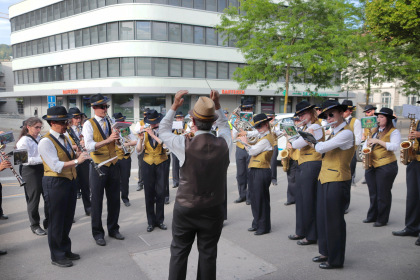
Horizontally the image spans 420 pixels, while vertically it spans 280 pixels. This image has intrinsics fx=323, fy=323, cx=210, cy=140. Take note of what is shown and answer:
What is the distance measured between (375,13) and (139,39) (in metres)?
20.2

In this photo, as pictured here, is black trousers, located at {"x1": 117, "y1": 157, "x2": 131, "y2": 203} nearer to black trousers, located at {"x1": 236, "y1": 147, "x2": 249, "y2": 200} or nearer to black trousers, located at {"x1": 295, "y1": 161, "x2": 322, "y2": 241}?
black trousers, located at {"x1": 236, "y1": 147, "x2": 249, "y2": 200}

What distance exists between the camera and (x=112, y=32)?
29.4 m

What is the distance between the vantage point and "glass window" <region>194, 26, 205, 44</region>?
99.5ft

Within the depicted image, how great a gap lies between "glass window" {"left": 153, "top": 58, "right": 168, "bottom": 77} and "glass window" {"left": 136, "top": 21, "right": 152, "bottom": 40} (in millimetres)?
2108

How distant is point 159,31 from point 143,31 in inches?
55.4

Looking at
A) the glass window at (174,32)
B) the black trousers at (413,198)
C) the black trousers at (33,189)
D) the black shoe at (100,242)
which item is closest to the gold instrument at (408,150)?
the black trousers at (413,198)

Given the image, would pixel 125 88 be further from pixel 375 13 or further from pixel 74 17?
pixel 375 13

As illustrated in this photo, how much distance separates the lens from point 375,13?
549 inches

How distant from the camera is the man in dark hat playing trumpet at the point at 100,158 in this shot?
5.25 metres

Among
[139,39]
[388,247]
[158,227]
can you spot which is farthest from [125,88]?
[388,247]

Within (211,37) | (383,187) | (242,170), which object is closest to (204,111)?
(383,187)

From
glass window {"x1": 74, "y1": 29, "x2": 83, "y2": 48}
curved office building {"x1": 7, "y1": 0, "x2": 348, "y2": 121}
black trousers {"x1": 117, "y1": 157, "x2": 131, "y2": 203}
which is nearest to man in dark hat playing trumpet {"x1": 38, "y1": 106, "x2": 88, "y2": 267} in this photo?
black trousers {"x1": 117, "y1": 157, "x2": 131, "y2": 203}

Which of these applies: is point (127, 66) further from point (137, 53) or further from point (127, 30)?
point (127, 30)

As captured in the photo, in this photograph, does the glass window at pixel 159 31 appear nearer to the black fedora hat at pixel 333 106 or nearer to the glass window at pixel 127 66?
the glass window at pixel 127 66
